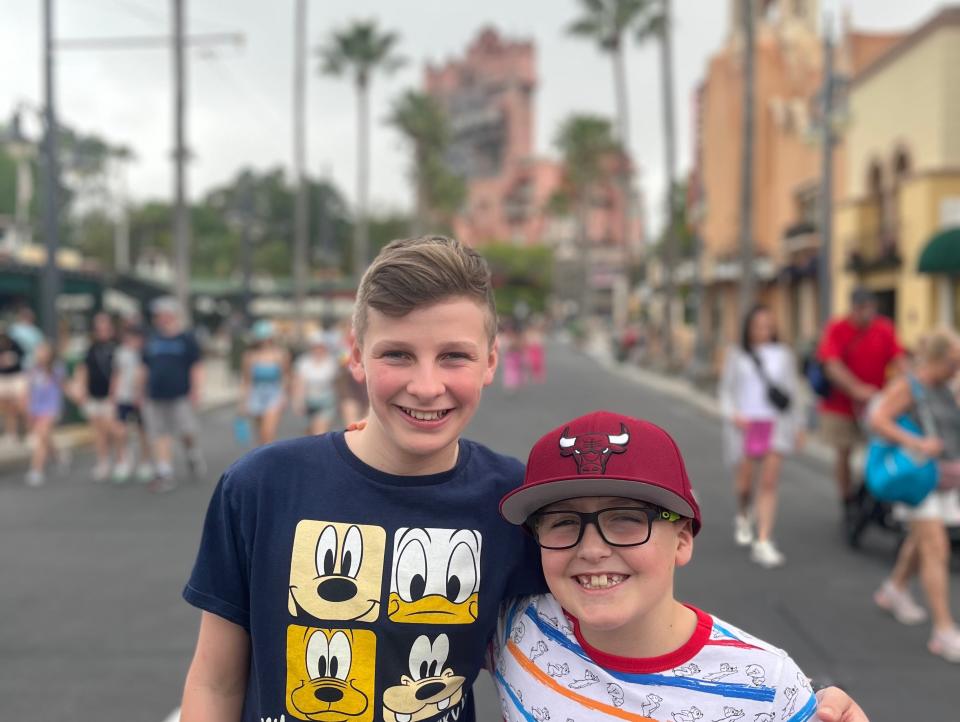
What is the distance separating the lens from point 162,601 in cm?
615

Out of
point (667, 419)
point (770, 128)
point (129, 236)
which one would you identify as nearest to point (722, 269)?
point (770, 128)

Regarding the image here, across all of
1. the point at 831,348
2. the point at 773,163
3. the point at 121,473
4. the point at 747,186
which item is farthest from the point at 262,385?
the point at 773,163

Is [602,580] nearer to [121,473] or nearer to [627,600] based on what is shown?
[627,600]

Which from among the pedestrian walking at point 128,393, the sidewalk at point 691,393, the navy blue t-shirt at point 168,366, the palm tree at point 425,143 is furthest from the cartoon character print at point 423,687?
the palm tree at point 425,143

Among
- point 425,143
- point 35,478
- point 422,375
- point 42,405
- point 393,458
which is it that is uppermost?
point 425,143

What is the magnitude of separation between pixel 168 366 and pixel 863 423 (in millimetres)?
6823

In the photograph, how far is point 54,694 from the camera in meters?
4.58

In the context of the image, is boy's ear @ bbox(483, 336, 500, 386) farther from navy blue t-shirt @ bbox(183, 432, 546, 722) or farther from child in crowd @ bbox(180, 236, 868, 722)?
navy blue t-shirt @ bbox(183, 432, 546, 722)

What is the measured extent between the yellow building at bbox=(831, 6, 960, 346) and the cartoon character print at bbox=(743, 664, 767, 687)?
19.2m

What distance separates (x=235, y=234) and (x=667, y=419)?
77278 mm

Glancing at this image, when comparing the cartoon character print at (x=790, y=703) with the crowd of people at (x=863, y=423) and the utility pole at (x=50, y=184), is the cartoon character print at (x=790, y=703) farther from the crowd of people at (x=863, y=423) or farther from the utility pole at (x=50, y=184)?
the utility pole at (x=50, y=184)

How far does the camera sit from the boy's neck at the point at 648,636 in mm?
1839

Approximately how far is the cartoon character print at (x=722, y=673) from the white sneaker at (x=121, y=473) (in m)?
10.3

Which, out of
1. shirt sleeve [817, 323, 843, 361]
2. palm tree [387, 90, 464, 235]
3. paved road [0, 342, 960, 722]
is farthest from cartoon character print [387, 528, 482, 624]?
palm tree [387, 90, 464, 235]
